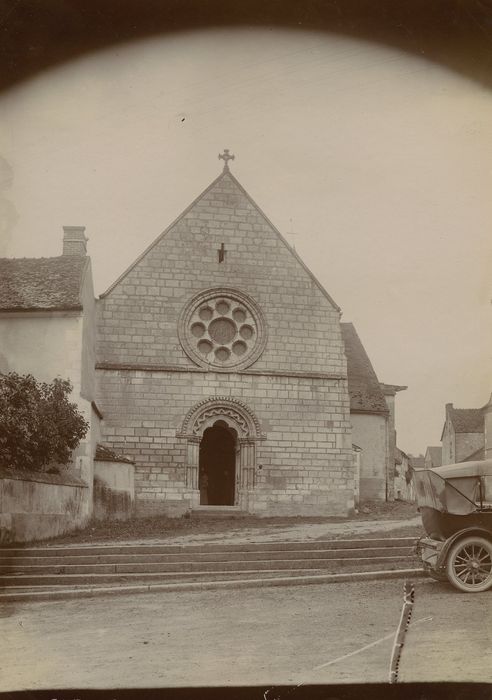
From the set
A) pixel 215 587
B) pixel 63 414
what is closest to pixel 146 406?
pixel 63 414

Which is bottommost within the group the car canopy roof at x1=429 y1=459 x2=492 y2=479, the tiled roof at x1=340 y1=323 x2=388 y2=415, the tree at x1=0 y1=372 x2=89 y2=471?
the car canopy roof at x1=429 y1=459 x2=492 y2=479

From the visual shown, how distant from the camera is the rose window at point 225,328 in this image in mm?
27000

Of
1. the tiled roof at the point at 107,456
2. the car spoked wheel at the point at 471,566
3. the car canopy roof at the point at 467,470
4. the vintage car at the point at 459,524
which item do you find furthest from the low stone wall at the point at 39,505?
the car spoked wheel at the point at 471,566

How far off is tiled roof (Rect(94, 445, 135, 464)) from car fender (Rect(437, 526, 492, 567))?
1361 centimetres

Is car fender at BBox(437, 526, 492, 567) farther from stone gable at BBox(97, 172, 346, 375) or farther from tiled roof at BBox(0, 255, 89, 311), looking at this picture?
stone gable at BBox(97, 172, 346, 375)

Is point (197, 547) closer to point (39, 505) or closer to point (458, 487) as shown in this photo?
point (39, 505)

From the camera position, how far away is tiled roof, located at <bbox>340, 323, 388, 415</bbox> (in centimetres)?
3209

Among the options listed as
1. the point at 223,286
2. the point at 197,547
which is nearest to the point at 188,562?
the point at 197,547

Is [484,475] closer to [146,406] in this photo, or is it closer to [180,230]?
[146,406]

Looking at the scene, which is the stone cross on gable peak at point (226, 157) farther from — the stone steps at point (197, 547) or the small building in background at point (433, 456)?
the small building in background at point (433, 456)

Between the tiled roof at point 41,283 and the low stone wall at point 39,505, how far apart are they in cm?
465

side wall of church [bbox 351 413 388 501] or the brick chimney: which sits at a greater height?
the brick chimney

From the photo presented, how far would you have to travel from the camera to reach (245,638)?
10.1 metres

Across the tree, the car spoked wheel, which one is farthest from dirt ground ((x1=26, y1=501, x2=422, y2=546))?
the car spoked wheel
